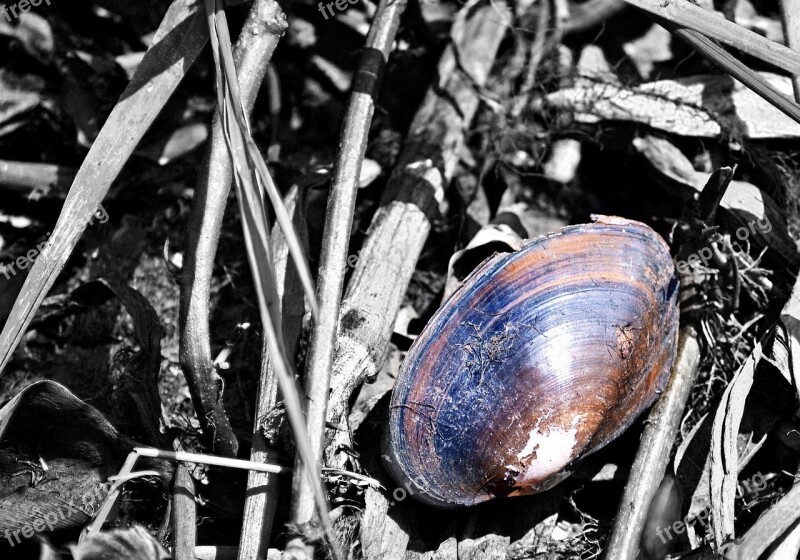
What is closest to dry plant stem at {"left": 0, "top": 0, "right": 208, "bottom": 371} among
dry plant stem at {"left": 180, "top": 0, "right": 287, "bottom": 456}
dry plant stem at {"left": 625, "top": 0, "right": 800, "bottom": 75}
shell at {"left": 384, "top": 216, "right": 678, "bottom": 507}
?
dry plant stem at {"left": 180, "top": 0, "right": 287, "bottom": 456}

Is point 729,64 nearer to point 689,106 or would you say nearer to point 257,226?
point 689,106

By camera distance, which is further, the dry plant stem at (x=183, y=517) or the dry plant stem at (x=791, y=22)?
the dry plant stem at (x=791, y=22)

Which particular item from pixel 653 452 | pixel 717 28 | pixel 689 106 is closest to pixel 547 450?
pixel 653 452

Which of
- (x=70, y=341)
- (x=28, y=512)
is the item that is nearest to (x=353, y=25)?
(x=70, y=341)

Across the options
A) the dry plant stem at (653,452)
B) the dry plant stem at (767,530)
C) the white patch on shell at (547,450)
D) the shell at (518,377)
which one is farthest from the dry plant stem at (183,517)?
the dry plant stem at (767,530)

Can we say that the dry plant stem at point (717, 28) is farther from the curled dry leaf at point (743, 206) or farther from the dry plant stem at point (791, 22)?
the curled dry leaf at point (743, 206)

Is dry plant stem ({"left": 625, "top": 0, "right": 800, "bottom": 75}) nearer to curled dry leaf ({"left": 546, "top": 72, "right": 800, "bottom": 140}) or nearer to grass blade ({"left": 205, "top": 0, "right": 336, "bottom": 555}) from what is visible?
curled dry leaf ({"left": 546, "top": 72, "right": 800, "bottom": 140})
